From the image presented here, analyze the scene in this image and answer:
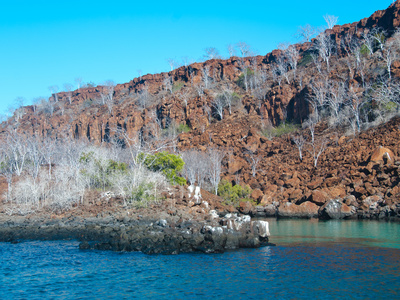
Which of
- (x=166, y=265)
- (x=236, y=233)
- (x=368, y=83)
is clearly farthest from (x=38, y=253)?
(x=368, y=83)

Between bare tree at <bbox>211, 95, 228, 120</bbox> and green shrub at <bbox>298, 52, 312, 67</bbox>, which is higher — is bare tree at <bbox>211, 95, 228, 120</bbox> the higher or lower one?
the lower one

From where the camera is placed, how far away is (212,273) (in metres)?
15.2

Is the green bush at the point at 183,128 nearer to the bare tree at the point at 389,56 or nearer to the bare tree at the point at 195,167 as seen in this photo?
the bare tree at the point at 195,167

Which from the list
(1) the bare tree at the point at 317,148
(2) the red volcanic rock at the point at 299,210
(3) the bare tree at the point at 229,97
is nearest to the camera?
(2) the red volcanic rock at the point at 299,210

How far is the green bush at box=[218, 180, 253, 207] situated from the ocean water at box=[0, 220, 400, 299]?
83.0 ft

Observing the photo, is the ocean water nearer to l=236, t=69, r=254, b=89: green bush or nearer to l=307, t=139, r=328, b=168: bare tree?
l=307, t=139, r=328, b=168: bare tree

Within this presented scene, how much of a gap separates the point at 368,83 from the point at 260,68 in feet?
166

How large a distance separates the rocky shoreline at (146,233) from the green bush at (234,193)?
18.9 m

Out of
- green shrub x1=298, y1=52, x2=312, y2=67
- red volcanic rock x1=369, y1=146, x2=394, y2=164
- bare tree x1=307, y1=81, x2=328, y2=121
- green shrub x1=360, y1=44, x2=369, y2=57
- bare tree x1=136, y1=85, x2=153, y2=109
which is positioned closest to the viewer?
red volcanic rock x1=369, y1=146, x2=394, y2=164

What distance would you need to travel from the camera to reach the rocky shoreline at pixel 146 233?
20.1 m

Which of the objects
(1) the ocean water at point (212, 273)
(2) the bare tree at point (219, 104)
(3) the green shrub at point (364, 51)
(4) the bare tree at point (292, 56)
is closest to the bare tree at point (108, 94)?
(2) the bare tree at point (219, 104)

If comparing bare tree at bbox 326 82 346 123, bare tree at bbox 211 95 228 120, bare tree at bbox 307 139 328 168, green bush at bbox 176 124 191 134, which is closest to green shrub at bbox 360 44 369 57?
bare tree at bbox 326 82 346 123

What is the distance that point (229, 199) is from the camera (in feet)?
156

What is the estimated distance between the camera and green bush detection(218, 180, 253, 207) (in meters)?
47.4
